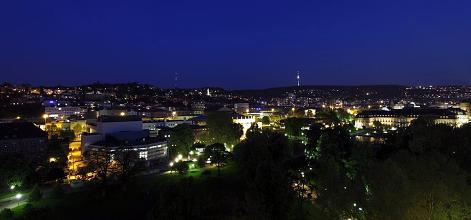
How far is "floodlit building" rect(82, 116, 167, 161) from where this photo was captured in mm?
25564

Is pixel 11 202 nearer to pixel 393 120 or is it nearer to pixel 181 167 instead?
pixel 181 167

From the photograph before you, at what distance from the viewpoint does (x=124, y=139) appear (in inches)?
1097

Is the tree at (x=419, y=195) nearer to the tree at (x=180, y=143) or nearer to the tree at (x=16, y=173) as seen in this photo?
the tree at (x=16, y=173)

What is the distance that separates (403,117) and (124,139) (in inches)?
1523

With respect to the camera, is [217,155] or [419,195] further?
[217,155]

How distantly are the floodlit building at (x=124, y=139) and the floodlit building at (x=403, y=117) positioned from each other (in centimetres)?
3318

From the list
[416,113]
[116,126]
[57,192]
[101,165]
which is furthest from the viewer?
[416,113]

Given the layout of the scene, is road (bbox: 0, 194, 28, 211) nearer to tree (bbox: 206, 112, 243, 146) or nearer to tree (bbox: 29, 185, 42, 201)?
tree (bbox: 29, 185, 42, 201)

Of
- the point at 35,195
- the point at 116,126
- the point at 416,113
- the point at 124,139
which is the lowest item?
the point at 35,195

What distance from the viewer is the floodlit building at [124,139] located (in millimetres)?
25564

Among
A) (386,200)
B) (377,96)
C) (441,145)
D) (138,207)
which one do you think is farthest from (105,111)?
(377,96)

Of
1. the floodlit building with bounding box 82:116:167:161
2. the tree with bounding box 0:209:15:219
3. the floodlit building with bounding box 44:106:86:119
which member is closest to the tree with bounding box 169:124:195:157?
the floodlit building with bounding box 82:116:167:161

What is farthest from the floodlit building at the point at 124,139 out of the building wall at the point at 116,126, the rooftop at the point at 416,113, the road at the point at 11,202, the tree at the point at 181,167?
the rooftop at the point at 416,113

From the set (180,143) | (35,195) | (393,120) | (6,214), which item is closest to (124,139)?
(180,143)
